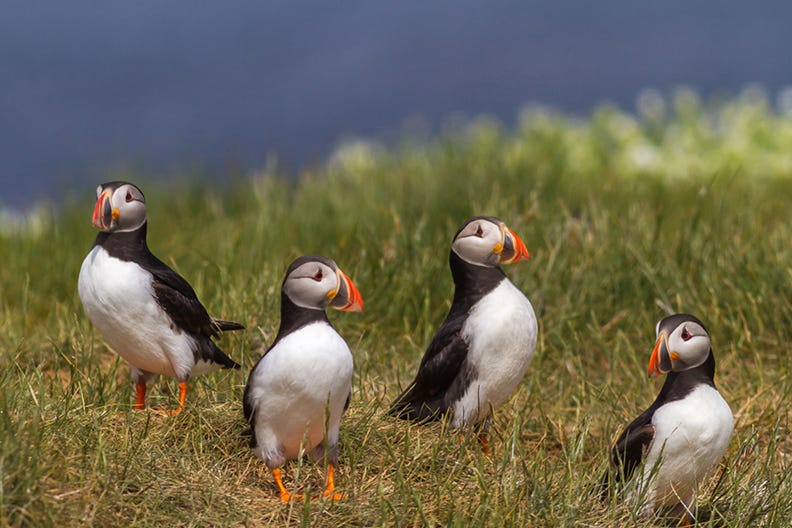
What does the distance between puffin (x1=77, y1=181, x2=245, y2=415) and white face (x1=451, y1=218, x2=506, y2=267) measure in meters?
1.33

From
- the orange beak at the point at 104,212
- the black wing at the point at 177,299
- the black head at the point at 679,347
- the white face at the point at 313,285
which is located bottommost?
the black head at the point at 679,347

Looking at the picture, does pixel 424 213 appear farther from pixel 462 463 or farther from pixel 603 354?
pixel 462 463

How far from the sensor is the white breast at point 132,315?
16.3 feet

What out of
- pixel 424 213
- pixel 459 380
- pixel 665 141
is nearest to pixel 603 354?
pixel 424 213

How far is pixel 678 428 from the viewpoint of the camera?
463 centimetres

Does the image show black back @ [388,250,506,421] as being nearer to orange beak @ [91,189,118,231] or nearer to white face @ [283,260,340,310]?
white face @ [283,260,340,310]

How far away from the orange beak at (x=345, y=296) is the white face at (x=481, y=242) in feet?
3.08

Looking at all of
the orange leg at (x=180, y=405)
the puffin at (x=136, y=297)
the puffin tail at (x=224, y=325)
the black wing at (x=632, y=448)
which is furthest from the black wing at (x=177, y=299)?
the black wing at (x=632, y=448)

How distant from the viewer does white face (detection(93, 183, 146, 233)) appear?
496 cm

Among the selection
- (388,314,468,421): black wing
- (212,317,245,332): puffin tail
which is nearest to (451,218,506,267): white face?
(388,314,468,421): black wing

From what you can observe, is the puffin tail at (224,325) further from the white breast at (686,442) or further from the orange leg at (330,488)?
the white breast at (686,442)

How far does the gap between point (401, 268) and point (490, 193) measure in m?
1.88

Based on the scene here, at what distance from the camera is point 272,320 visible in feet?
22.0

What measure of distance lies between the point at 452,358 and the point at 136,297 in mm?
1528
